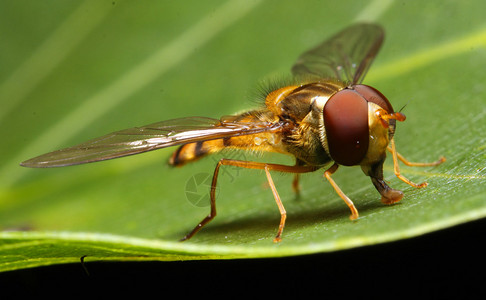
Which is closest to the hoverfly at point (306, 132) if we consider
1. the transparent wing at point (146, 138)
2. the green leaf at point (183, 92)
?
the transparent wing at point (146, 138)

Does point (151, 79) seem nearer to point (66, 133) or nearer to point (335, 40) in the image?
point (66, 133)

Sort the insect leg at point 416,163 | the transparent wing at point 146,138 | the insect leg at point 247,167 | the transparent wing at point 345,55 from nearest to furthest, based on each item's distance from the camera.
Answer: the transparent wing at point 146,138, the insect leg at point 416,163, the insect leg at point 247,167, the transparent wing at point 345,55

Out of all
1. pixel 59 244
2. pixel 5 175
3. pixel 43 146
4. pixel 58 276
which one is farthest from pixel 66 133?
pixel 59 244

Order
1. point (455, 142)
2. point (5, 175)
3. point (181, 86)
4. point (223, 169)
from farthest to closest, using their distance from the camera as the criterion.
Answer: point (181, 86), point (5, 175), point (223, 169), point (455, 142)

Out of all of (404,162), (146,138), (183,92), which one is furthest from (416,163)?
(183,92)

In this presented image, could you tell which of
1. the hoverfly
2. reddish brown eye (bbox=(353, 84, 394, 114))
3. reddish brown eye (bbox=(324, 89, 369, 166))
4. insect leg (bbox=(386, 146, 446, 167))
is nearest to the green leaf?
insect leg (bbox=(386, 146, 446, 167))

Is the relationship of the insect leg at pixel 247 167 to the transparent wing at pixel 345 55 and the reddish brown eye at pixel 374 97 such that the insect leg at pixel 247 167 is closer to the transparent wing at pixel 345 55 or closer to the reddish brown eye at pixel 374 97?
the reddish brown eye at pixel 374 97

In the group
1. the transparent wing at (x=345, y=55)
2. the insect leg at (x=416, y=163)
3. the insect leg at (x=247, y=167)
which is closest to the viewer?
the insect leg at (x=416, y=163)

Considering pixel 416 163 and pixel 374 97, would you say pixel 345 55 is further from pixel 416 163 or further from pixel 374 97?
pixel 374 97
